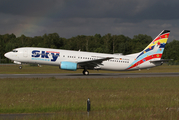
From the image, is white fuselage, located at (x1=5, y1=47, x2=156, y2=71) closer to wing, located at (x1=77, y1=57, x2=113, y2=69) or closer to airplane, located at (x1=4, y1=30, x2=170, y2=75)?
airplane, located at (x1=4, y1=30, x2=170, y2=75)

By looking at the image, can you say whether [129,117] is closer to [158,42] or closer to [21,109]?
[21,109]

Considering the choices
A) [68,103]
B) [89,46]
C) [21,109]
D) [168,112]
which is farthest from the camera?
[89,46]

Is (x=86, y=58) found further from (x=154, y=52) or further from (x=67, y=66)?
(x=154, y=52)

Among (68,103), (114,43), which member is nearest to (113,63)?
(68,103)

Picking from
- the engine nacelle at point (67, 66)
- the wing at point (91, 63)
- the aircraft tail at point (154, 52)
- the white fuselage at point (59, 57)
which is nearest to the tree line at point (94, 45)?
the aircraft tail at point (154, 52)

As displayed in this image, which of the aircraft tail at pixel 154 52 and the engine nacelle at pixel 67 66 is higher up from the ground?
the aircraft tail at pixel 154 52

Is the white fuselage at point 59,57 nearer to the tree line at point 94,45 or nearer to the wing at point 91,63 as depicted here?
the wing at point 91,63

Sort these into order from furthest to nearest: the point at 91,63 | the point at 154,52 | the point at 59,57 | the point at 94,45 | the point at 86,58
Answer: the point at 94,45
the point at 154,52
the point at 86,58
the point at 91,63
the point at 59,57

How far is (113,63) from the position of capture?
37.8 m

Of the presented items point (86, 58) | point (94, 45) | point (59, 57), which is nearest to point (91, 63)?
point (86, 58)

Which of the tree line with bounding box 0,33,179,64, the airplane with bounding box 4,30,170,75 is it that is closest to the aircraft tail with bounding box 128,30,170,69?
the airplane with bounding box 4,30,170,75

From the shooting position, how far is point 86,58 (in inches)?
1452

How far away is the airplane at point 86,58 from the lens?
34906mm

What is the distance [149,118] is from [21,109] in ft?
21.7
